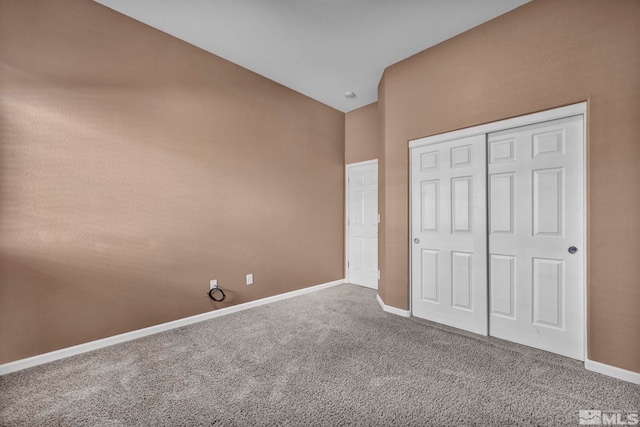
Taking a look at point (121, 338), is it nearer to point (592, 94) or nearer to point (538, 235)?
point (538, 235)

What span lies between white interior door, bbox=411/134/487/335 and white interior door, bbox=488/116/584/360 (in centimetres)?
10

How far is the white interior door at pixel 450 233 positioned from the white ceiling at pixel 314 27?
1.11 m

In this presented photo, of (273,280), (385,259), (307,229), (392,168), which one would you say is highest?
(392,168)

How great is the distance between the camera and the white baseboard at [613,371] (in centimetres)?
184

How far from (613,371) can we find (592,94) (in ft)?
6.58

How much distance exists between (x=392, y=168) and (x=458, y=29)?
1.47m

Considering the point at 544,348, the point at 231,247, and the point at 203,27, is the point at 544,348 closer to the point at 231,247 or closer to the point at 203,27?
the point at 231,247

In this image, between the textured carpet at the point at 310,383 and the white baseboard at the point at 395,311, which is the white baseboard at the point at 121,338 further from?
the white baseboard at the point at 395,311

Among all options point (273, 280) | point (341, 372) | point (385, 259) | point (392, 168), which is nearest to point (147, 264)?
point (273, 280)

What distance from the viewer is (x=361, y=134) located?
4.39m

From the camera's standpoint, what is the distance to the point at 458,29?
2613mm

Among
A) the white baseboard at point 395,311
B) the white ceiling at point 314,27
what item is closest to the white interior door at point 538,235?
the white baseboard at point 395,311

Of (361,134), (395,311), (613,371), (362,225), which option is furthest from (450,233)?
(361,134)

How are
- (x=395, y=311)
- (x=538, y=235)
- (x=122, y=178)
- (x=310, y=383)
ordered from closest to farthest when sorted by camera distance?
1. (x=310, y=383)
2. (x=538, y=235)
3. (x=122, y=178)
4. (x=395, y=311)
